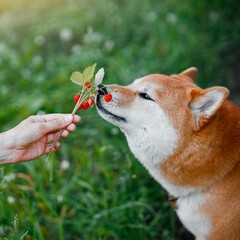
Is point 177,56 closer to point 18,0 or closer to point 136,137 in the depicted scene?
point 136,137

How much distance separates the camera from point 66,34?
5.23m

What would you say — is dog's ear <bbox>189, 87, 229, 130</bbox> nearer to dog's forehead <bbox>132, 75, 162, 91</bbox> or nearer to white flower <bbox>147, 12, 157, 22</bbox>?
dog's forehead <bbox>132, 75, 162, 91</bbox>

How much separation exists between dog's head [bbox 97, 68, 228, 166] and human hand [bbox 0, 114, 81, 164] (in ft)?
1.13

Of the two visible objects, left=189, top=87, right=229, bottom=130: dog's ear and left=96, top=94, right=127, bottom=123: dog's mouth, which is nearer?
left=189, top=87, right=229, bottom=130: dog's ear

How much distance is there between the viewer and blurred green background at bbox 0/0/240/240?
2930mm

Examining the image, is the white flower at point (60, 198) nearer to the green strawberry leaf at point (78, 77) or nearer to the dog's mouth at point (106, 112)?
the dog's mouth at point (106, 112)

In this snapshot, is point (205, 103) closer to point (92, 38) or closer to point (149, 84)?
point (149, 84)

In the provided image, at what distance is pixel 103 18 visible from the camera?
5871mm

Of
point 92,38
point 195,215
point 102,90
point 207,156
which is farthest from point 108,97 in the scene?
point 92,38

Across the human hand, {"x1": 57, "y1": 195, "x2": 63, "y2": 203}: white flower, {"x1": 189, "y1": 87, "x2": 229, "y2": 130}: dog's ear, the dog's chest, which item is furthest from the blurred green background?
{"x1": 189, "y1": 87, "x2": 229, "y2": 130}: dog's ear

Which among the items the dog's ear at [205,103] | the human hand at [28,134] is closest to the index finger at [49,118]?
the human hand at [28,134]

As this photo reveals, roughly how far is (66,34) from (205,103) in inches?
149

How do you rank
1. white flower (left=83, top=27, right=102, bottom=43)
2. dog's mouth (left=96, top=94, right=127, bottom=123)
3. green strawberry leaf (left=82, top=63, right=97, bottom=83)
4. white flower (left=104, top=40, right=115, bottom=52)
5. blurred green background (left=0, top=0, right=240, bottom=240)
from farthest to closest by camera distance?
white flower (left=104, top=40, right=115, bottom=52) < white flower (left=83, top=27, right=102, bottom=43) < blurred green background (left=0, top=0, right=240, bottom=240) < dog's mouth (left=96, top=94, right=127, bottom=123) < green strawberry leaf (left=82, top=63, right=97, bottom=83)

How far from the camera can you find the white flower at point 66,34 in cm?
527
